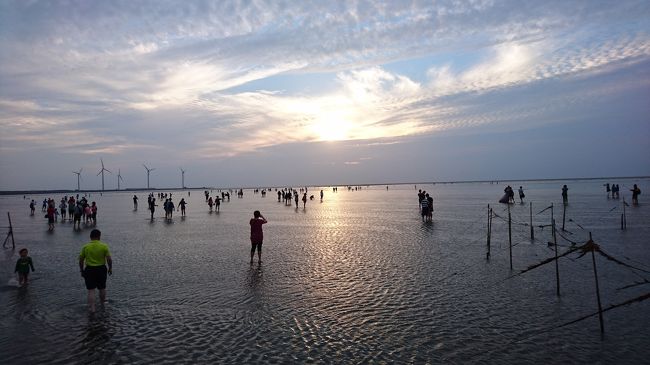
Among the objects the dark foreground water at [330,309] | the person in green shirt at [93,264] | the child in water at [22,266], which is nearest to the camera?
the dark foreground water at [330,309]

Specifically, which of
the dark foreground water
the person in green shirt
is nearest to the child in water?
the dark foreground water

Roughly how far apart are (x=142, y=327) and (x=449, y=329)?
6.15 metres

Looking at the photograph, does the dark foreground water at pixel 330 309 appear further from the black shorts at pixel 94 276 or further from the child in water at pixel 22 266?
the black shorts at pixel 94 276

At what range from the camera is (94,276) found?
9.29m

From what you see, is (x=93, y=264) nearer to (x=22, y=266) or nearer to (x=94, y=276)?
(x=94, y=276)

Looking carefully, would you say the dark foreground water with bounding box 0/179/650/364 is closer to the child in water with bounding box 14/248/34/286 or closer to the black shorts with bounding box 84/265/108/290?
the child in water with bounding box 14/248/34/286

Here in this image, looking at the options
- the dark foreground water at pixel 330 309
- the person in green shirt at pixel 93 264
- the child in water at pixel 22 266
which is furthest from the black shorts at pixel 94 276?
the child in water at pixel 22 266

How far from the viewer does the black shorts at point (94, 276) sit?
924 centimetres

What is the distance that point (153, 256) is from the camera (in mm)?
16797

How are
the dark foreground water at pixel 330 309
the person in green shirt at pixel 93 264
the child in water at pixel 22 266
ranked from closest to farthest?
the dark foreground water at pixel 330 309
the person in green shirt at pixel 93 264
the child in water at pixel 22 266

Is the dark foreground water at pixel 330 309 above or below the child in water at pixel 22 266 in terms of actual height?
below

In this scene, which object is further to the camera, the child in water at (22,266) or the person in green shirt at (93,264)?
the child in water at (22,266)

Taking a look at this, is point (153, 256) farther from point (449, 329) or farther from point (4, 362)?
point (449, 329)

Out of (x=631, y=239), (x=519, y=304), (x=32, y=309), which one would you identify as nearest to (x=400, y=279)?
(x=519, y=304)
